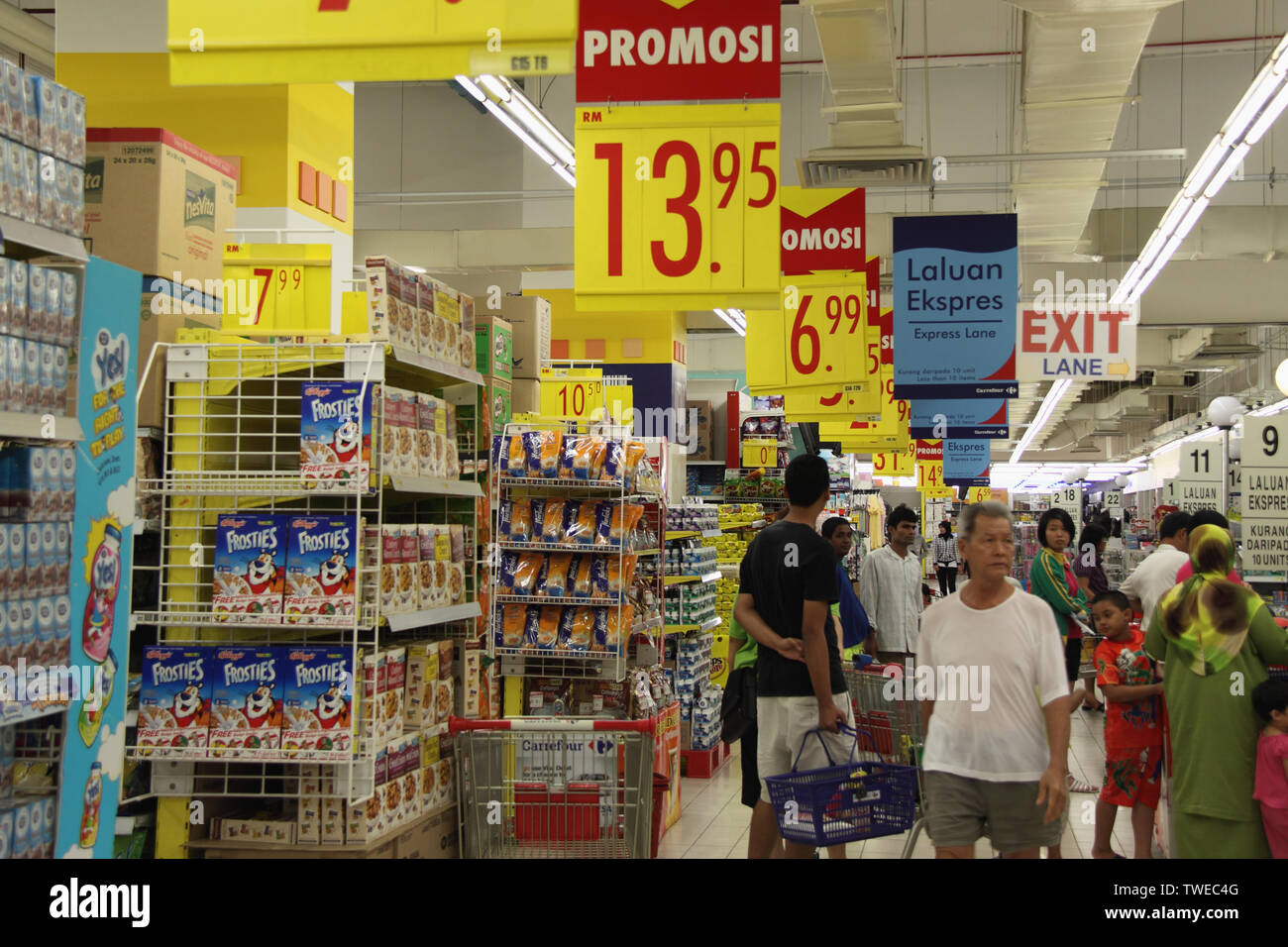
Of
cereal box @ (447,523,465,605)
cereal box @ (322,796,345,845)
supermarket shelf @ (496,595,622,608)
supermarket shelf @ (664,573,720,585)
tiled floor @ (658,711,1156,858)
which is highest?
cereal box @ (447,523,465,605)

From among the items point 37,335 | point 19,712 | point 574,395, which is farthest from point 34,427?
point 574,395

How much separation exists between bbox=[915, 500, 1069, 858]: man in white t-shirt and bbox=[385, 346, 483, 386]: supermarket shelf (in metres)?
2.15

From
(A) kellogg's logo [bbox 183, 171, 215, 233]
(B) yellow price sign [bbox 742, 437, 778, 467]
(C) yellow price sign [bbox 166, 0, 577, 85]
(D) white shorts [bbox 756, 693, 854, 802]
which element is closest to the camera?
(C) yellow price sign [bbox 166, 0, 577, 85]

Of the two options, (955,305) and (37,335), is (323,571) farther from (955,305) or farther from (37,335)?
(955,305)

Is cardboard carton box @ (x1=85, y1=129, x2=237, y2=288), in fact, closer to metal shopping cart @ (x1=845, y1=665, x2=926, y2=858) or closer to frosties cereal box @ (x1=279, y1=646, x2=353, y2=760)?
frosties cereal box @ (x1=279, y1=646, x2=353, y2=760)

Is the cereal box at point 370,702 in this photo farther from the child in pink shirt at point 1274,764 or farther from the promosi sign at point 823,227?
the promosi sign at point 823,227

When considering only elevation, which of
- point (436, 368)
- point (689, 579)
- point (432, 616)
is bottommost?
point (689, 579)

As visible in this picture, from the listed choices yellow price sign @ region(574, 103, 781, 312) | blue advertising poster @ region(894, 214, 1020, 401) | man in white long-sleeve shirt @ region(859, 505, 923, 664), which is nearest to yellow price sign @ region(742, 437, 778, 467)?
blue advertising poster @ region(894, 214, 1020, 401)

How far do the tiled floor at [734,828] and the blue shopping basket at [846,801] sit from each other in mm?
2236

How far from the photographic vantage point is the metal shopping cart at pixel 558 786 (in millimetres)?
4809

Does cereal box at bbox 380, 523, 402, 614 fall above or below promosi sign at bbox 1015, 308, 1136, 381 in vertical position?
below

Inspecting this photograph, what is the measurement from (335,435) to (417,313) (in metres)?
0.69

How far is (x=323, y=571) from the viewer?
14.4ft

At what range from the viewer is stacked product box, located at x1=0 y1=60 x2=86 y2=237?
2.93m
